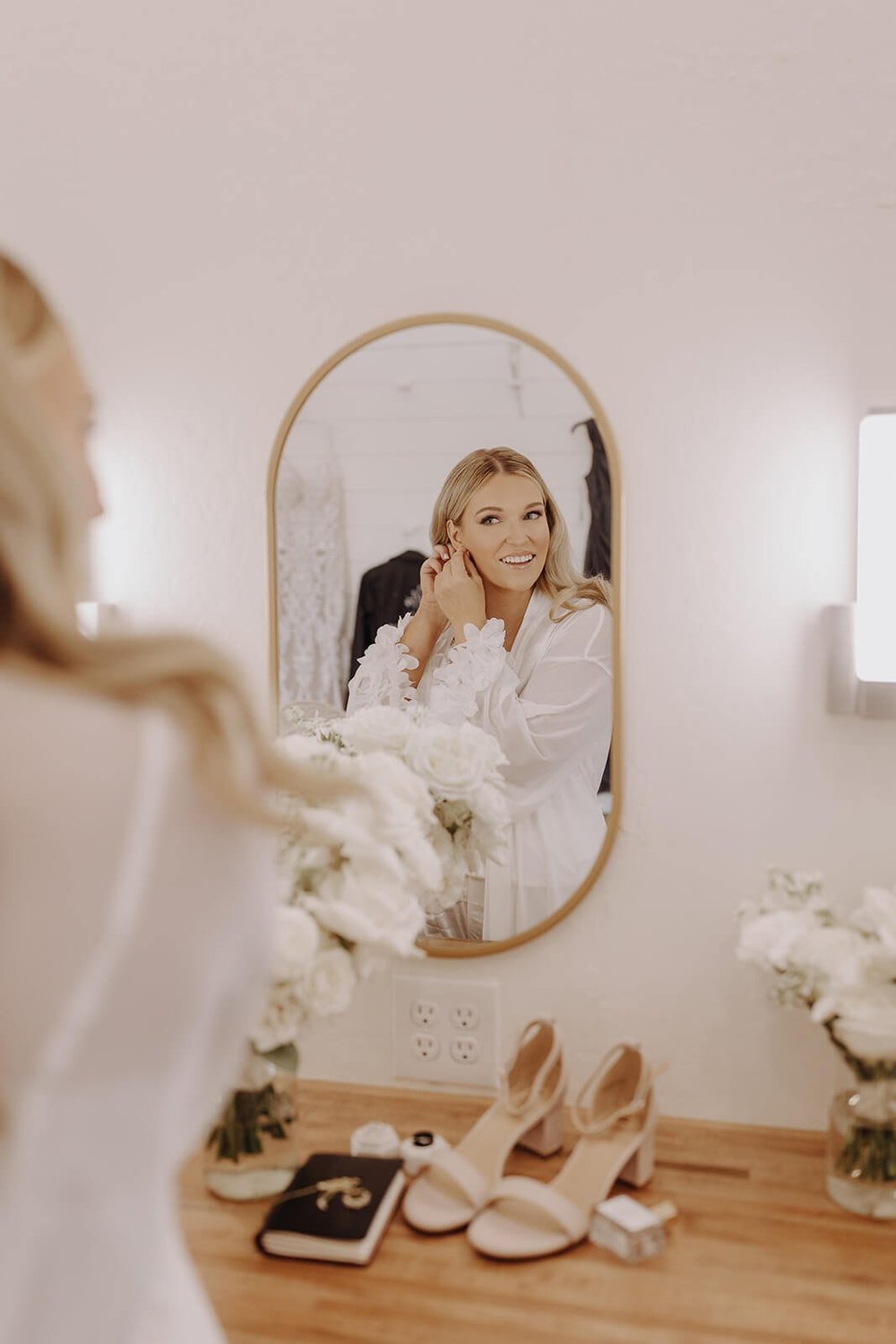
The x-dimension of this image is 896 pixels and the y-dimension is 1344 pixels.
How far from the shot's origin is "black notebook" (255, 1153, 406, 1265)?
1152 millimetres

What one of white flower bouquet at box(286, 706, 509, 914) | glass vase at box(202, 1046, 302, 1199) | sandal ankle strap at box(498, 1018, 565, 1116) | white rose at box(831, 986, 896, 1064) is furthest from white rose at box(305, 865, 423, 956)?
white rose at box(831, 986, 896, 1064)

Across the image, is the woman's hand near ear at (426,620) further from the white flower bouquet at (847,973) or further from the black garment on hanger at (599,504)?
the white flower bouquet at (847,973)

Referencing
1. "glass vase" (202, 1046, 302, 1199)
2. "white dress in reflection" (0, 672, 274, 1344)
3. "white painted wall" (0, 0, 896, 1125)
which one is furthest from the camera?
"white painted wall" (0, 0, 896, 1125)

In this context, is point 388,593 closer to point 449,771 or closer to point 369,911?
point 449,771

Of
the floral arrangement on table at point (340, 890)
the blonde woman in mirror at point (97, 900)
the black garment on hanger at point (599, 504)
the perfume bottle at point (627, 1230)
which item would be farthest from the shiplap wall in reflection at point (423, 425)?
the blonde woman in mirror at point (97, 900)

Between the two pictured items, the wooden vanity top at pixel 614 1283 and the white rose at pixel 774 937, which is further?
the white rose at pixel 774 937

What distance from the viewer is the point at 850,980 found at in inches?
47.7

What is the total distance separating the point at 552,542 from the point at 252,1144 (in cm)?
78

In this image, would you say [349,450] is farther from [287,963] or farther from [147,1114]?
[147,1114]

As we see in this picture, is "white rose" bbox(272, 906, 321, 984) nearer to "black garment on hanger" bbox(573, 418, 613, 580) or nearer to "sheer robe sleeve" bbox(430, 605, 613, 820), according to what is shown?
"sheer robe sleeve" bbox(430, 605, 613, 820)

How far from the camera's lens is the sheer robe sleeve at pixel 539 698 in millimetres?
1455

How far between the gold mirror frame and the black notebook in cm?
31

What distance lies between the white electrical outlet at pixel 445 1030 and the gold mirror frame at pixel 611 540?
5cm

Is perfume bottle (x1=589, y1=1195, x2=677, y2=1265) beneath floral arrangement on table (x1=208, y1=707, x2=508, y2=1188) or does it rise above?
beneath
